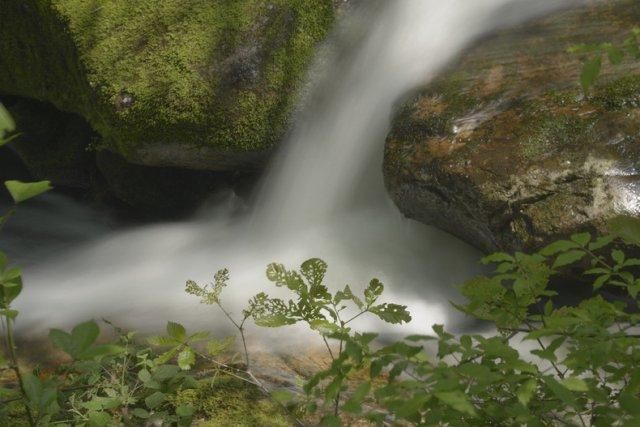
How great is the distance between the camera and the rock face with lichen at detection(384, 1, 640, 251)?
3035 mm

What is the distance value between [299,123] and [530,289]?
340 cm

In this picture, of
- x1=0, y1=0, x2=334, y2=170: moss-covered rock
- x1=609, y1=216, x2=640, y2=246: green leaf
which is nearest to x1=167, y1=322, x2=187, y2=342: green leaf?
x1=609, y1=216, x2=640, y2=246: green leaf

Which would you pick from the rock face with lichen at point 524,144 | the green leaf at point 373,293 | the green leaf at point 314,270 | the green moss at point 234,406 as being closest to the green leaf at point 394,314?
the green leaf at point 373,293

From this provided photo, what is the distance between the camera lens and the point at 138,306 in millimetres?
3965

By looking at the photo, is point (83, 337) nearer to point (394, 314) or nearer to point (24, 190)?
point (24, 190)

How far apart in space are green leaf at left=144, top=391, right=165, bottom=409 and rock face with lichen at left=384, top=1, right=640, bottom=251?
189 cm

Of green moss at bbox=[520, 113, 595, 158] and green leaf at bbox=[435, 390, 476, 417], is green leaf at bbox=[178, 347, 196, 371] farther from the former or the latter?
green moss at bbox=[520, 113, 595, 158]

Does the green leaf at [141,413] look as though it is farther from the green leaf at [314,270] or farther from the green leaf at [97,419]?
the green leaf at [314,270]

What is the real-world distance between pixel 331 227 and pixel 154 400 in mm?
2608

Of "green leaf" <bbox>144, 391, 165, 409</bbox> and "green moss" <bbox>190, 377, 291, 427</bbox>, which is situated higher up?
"green leaf" <bbox>144, 391, 165, 409</bbox>

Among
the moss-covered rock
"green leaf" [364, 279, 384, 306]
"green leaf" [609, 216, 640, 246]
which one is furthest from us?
the moss-covered rock

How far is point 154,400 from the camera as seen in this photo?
2062 mm

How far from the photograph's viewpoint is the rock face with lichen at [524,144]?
3035mm

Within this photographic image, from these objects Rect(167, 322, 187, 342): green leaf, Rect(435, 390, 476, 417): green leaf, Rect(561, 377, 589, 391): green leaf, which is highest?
Rect(435, 390, 476, 417): green leaf
